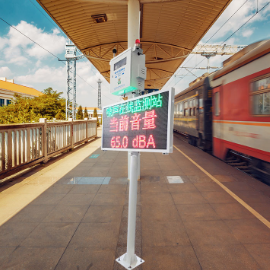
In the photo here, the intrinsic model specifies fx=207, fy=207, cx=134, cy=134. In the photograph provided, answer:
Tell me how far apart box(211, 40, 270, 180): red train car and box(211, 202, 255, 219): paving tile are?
64.2 inches

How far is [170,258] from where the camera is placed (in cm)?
271

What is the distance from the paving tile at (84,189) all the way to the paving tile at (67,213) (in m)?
0.78

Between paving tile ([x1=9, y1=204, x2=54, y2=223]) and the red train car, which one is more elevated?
the red train car

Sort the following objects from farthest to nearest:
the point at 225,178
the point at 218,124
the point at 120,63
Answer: the point at 218,124 < the point at 225,178 < the point at 120,63

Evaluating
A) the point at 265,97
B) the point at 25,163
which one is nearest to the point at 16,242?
the point at 25,163

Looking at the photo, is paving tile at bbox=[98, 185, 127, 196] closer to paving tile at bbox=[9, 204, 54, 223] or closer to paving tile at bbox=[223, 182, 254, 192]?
paving tile at bbox=[9, 204, 54, 223]

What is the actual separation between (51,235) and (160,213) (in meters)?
1.93

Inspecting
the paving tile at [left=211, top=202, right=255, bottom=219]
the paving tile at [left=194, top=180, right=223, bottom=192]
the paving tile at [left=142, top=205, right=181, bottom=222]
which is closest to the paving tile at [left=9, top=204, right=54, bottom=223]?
the paving tile at [left=142, top=205, right=181, bottom=222]

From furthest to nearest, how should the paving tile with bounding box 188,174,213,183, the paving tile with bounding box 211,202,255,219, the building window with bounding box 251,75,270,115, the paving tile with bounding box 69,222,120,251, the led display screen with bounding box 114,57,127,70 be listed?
the paving tile with bounding box 188,174,213,183 → the building window with bounding box 251,75,270,115 → the paving tile with bounding box 211,202,255,219 → the led display screen with bounding box 114,57,127,70 → the paving tile with bounding box 69,222,120,251

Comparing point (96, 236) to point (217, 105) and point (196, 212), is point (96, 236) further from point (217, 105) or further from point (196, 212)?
point (217, 105)

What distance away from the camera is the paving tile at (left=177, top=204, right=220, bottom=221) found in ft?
12.4

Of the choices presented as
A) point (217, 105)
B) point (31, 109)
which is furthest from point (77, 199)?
point (31, 109)

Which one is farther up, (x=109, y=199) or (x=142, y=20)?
(x=142, y=20)

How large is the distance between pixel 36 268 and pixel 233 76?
705cm
